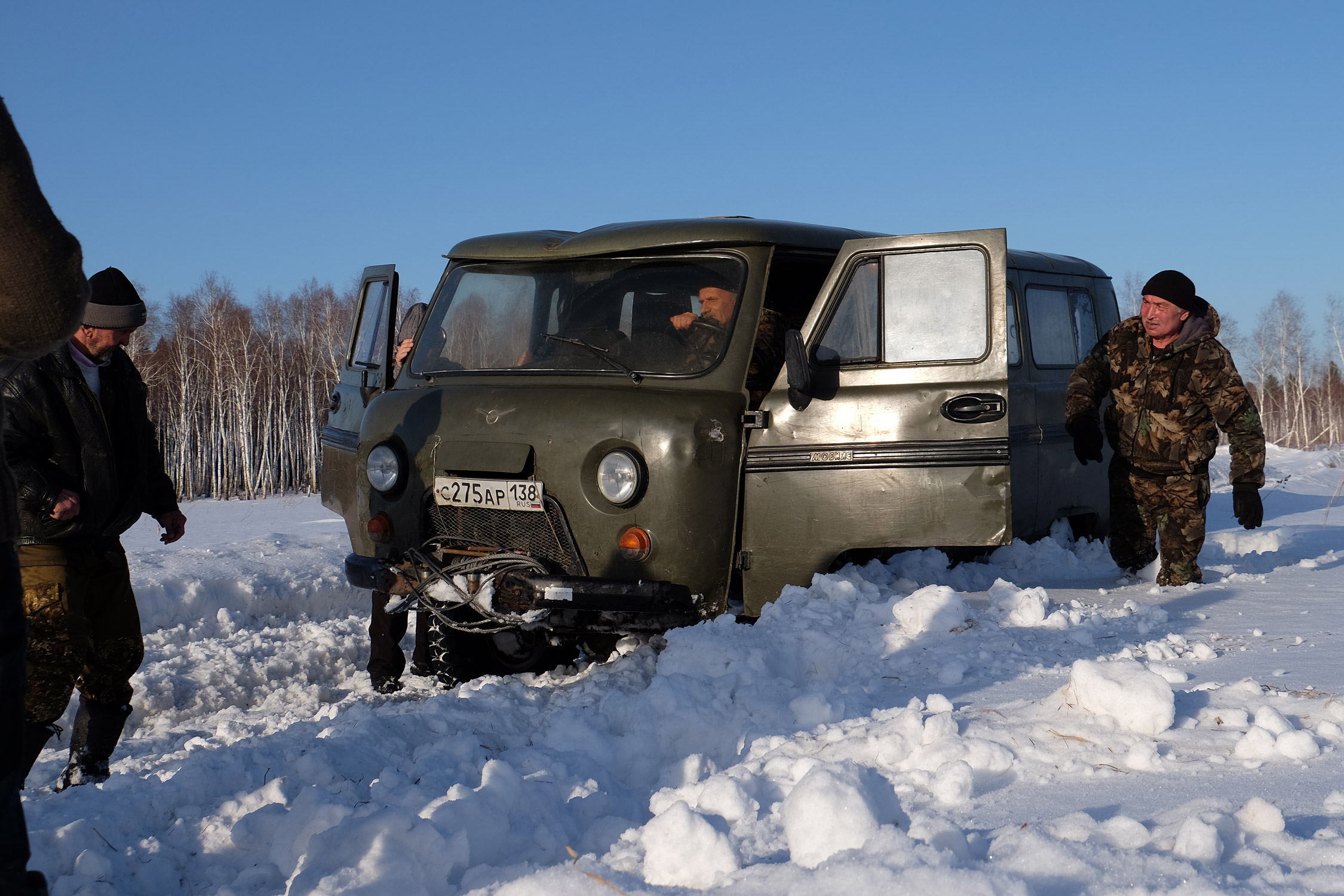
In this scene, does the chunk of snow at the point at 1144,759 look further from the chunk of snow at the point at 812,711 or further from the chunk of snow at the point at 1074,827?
the chunk of snow at the point at 812,711

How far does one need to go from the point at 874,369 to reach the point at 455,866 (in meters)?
3.12

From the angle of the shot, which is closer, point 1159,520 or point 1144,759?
point 1144,759

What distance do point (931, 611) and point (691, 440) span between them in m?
1.26

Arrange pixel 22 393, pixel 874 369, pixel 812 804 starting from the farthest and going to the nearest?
pixel 874 369, pixel 22 393, pixel 812 804

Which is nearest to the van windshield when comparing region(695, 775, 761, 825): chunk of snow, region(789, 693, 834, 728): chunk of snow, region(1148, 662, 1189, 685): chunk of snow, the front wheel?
the front wheel

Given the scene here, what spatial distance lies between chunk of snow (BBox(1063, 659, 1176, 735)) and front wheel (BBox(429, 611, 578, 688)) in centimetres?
297

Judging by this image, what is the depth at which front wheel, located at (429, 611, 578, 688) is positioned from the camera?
18.9 ft

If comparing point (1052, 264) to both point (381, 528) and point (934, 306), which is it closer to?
point (934, 306)

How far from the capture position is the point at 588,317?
5.68 metres

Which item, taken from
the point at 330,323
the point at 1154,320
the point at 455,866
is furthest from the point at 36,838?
the point at 330,323

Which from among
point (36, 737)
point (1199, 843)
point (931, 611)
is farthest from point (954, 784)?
point (36, 737)

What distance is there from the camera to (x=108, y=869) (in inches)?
106

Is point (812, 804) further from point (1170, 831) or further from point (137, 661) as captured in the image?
point (137, 661)

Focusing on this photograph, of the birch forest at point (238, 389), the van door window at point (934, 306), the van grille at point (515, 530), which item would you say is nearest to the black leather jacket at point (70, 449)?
the van grille at point (515, 530)
